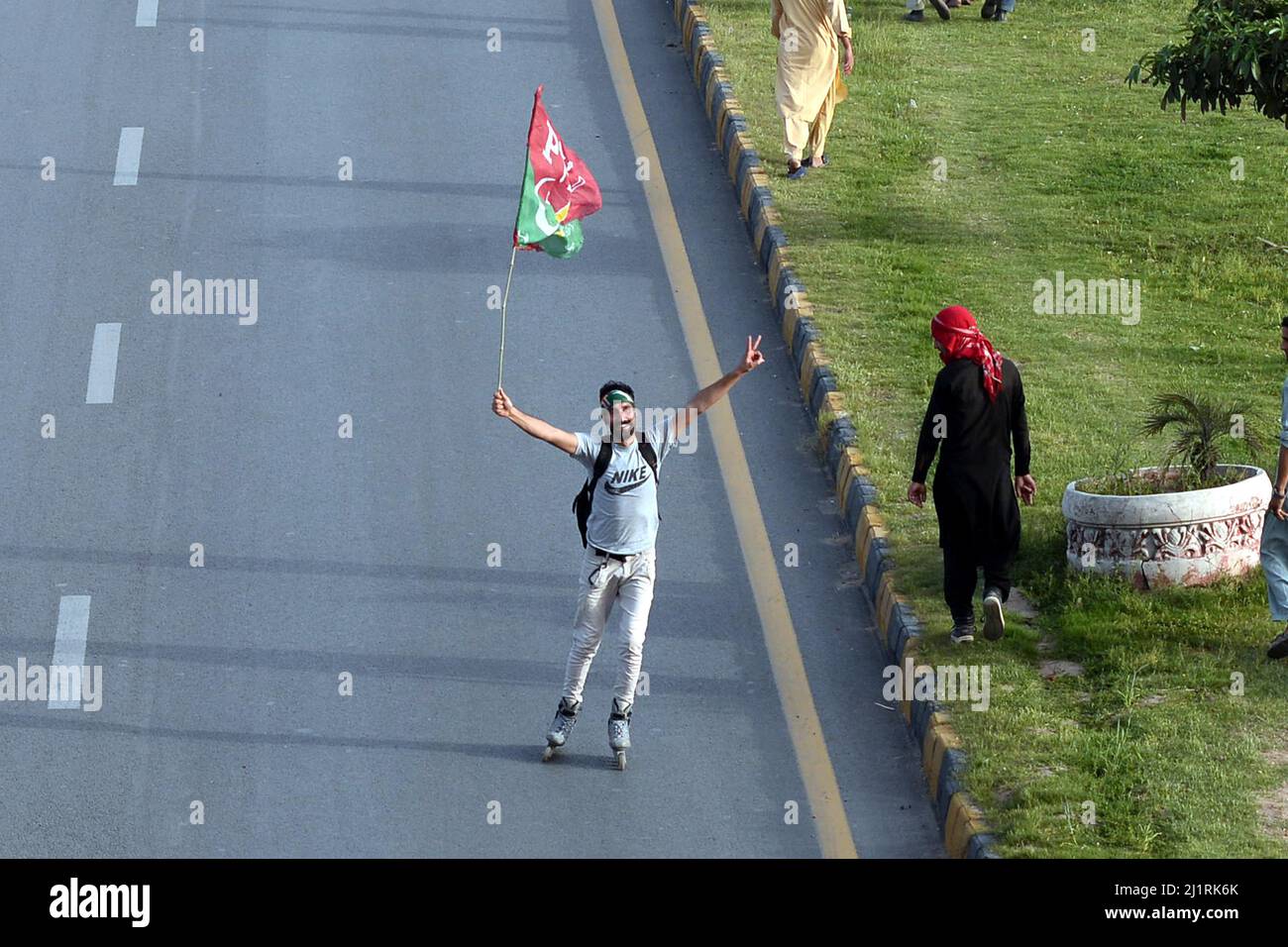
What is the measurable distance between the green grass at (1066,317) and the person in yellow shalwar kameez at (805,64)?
0.42 meters

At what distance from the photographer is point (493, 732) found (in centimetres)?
989

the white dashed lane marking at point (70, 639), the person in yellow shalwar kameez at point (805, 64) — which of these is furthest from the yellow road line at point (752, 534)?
the white dashed lane marking at point (70, 639)

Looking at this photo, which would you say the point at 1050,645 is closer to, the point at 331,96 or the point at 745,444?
the point at 745,444

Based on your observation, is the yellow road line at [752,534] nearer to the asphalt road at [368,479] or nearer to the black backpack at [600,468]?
the asphalt road at [368,479]

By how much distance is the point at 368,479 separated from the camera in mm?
12031

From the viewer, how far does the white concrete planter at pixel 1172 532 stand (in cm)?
1023

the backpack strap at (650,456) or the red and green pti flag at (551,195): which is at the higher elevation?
the red and green pti flag at (551,195)

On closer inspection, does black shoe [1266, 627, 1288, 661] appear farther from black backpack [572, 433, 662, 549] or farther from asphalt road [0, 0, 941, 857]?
black backpack [572, 433, 662, 549]

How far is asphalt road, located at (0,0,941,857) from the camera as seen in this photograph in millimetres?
9453

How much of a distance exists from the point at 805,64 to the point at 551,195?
19.2 ft

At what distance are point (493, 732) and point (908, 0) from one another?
1119 cm

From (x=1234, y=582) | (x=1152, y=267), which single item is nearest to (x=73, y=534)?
(x=1234, y=582)

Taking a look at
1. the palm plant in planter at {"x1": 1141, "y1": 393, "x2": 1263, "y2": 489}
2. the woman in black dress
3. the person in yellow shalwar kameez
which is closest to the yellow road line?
the woman in black dress

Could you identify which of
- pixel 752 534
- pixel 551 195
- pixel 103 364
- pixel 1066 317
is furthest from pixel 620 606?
pixel 1066 317
